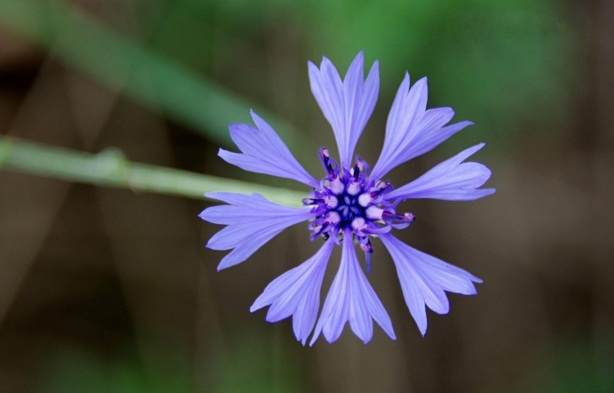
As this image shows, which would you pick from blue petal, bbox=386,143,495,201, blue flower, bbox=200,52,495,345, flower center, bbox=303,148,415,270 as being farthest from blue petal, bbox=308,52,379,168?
blue petal, bbox=386,143,495,201

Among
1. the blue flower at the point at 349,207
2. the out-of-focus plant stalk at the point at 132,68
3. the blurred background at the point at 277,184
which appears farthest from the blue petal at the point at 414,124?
the out-of-focus plant stalk at the point at 132,68

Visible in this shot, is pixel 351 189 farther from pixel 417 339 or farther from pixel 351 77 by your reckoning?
pixel 417 339

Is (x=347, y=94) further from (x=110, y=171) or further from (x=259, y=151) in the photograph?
(x=110, y=171)

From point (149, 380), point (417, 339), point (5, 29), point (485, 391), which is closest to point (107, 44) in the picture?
point (5, 29)

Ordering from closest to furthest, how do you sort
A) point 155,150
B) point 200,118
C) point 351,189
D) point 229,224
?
1. point 229,224
2. point 351,189
3. point 200,118
4. point 155,150

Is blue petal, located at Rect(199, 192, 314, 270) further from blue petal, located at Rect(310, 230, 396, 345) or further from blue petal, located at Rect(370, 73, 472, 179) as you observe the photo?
blue petal, located at Rect(370, 73, 472, 179)

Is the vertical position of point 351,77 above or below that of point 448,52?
below

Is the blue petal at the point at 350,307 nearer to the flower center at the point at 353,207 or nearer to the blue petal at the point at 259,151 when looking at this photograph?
the flower center at the point at 353,207
